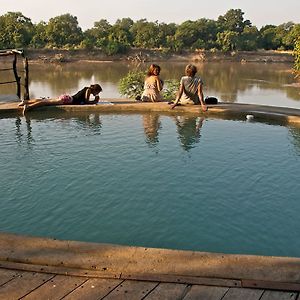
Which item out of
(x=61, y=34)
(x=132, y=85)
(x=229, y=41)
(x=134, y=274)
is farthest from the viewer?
(x=229, y=41)

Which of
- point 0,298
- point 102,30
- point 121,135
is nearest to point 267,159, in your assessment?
point 121,135

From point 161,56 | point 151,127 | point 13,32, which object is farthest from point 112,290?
point 13,32

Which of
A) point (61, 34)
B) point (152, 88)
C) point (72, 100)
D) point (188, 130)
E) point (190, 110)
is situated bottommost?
point (188, 130)

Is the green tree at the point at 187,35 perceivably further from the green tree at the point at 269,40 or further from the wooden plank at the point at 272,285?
the wooden plank at the point at 272,285

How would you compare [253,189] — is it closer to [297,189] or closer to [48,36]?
[297,189]

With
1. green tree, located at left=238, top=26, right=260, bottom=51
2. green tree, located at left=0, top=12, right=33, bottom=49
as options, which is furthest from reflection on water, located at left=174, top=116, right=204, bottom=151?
green tree, located at left=238, top=26, right=260, bottom=51

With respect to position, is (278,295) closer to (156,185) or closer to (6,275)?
(6,275)

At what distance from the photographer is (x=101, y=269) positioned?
3699 mm

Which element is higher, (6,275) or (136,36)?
(136,36)

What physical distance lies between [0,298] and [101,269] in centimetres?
88

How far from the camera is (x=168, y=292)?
11.1ft

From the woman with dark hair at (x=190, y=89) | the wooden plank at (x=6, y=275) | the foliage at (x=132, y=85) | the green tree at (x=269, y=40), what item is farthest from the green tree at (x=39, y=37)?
the wooden plank at (x=6, y=275)

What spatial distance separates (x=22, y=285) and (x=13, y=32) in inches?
3276

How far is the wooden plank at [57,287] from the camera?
3.36m
